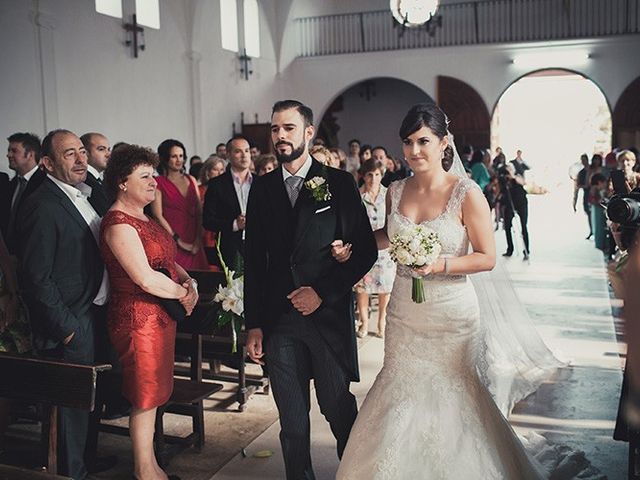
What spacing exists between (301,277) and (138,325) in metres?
0.92

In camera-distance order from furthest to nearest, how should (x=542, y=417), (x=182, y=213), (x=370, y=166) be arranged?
(x=370, y=166), (x=182, y=213), (x=542, y=417)

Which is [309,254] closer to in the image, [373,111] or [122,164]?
[122,164]

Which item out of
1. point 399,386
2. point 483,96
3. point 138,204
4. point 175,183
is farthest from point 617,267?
point 483,96

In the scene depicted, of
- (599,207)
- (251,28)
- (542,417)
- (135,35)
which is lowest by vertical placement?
(542,417)

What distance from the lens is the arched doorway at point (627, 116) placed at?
18.8 meters

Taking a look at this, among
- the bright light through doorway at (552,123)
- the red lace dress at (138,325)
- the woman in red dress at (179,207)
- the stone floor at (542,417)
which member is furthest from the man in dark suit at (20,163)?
the bright light through doorway at (552,123)

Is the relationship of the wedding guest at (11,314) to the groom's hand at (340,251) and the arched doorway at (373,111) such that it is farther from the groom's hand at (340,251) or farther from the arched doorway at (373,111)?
the arched doorway at (373,111)

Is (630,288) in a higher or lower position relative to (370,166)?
lower

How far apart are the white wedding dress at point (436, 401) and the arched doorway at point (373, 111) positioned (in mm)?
20293

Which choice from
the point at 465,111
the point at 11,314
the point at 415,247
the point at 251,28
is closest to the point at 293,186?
the point at 415,247

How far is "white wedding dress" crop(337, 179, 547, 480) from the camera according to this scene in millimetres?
3424

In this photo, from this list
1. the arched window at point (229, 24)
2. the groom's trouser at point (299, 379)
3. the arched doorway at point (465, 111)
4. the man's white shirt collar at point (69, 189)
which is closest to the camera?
the groom's trouser at point (299, 379)

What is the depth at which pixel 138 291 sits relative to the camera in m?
3.75

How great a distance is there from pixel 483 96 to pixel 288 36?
560 centimetres
